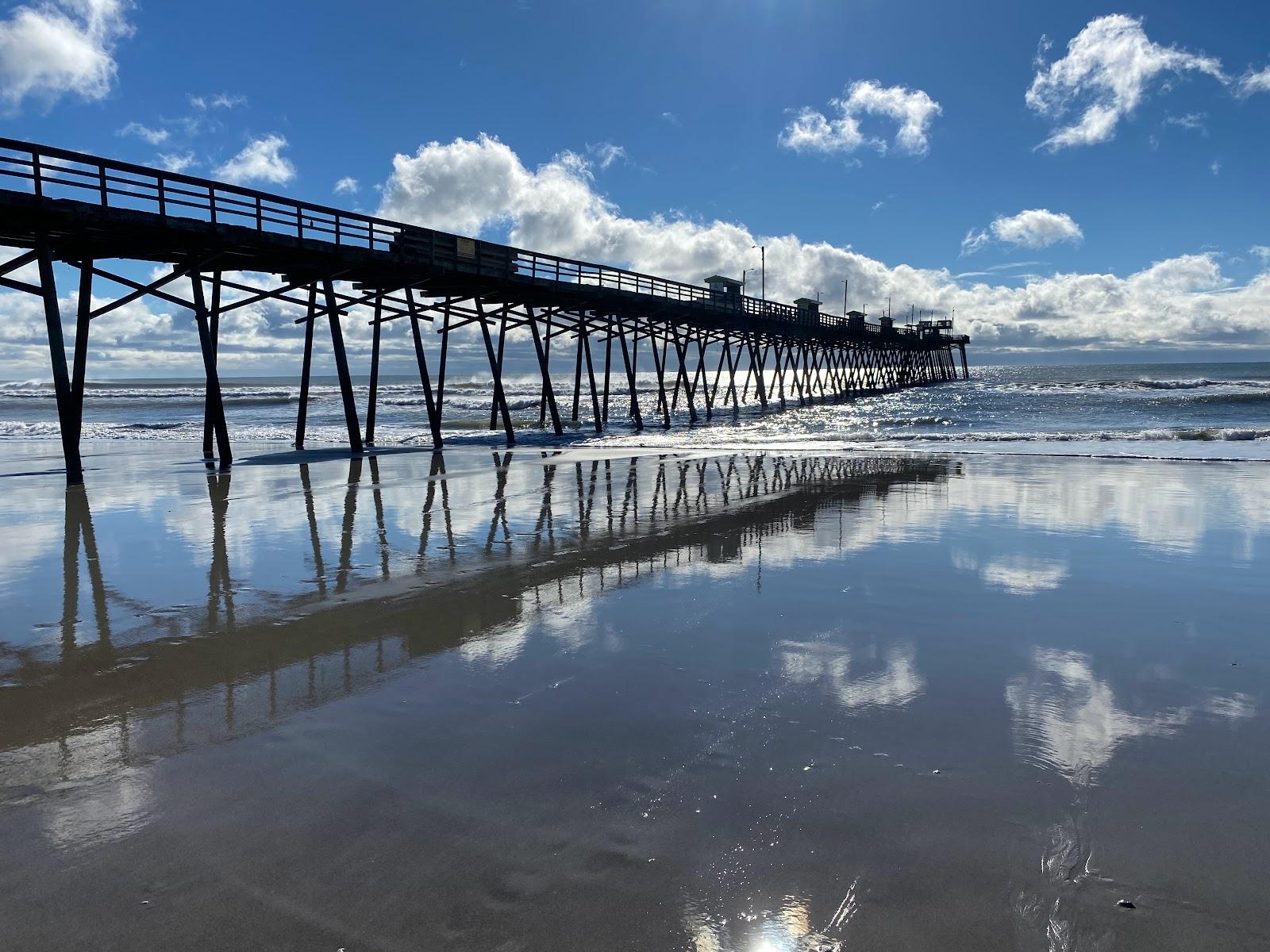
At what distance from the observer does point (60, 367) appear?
43.5ft

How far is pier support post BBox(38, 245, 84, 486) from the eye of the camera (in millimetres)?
13211

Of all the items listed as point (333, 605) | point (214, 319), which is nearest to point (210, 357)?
point (214, 319)

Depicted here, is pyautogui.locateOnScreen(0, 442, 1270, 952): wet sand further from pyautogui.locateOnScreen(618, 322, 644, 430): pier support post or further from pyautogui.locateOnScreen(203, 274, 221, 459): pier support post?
pyautogui.locateOnScreen(618, 322, 644, 430): pier support post

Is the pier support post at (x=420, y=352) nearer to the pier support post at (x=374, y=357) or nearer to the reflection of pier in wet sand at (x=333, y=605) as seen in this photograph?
the pier support post at (x=374, y=357)

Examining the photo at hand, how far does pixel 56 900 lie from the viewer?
2508mm

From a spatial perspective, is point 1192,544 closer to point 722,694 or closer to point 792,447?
point 722,694

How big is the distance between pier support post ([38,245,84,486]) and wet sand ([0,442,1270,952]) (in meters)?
6.37

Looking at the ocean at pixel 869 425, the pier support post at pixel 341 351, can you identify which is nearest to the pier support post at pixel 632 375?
the ocean at pixel 869 425

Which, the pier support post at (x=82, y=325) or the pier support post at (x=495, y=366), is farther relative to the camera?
the pier support post at (x=495, y=366)

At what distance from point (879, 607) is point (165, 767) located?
4.28 metres

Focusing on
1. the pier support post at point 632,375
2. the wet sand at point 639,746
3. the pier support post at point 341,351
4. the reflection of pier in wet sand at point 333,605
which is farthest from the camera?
the pier support post at point 632,375

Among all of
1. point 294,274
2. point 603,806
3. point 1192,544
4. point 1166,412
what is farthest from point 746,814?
point 1166,412

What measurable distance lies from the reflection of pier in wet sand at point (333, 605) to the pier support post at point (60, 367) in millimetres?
1801

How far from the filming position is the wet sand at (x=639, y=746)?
8.12 feet
